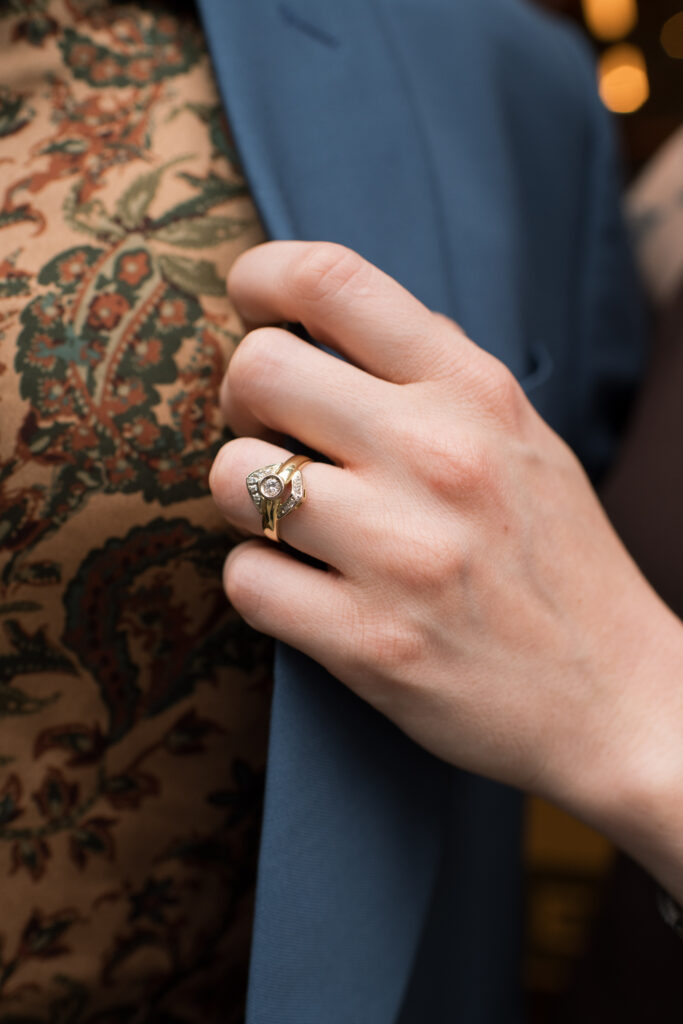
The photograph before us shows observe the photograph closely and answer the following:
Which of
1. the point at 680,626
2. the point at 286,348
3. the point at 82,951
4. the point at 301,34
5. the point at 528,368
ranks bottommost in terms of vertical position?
the point at 82,951

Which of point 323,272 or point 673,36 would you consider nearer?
point 323,272

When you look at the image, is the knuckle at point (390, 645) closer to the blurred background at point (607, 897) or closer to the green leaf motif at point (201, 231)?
the green leaf motif at point (201, 231)

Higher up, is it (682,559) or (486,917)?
(682,559)

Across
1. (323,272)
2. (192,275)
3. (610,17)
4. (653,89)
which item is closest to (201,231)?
(192,275)

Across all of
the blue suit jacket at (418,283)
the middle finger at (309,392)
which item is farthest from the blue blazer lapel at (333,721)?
the middle finger at (309,392)

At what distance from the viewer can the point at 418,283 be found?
529 millimetres

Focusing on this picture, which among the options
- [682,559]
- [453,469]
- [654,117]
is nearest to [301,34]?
[453,469]

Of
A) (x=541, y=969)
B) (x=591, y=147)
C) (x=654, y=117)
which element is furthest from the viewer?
(x=654, y=117)

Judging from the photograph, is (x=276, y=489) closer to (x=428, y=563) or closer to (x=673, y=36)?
(x=428, y=563)

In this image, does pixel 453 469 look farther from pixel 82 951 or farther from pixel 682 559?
pixel 82 951

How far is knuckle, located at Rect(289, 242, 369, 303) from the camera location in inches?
15.2

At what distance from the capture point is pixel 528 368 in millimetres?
620

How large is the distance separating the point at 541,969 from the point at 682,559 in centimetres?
129

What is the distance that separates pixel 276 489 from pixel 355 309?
11 centimetres
